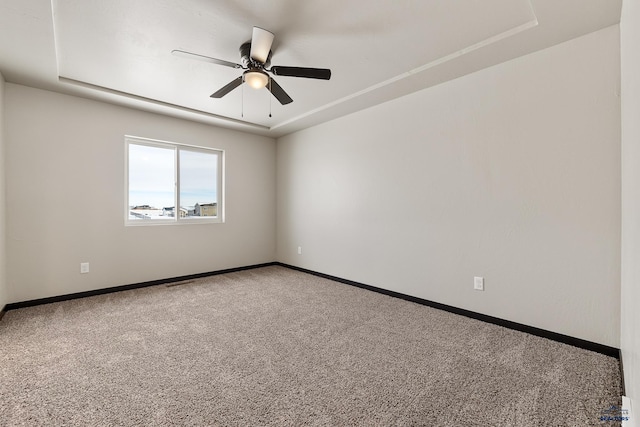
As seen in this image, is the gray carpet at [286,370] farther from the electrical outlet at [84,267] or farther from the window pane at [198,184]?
the window pane at [198,184]

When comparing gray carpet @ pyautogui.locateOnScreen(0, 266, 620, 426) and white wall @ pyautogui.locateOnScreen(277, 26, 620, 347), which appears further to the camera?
white wall @ pyautogui.locateOnScreen(277, 26, 620, 347)

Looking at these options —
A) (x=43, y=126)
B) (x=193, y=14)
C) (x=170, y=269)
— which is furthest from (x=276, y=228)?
(x=193, y=14)

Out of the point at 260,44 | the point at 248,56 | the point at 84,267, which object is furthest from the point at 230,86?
the point at 84,267

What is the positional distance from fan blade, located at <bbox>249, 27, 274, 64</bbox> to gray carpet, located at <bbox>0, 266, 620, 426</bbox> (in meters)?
2.27

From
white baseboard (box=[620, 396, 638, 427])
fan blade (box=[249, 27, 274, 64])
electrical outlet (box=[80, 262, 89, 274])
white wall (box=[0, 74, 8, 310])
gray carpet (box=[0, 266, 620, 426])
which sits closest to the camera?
white baseboard (box=[620, 396, 638, 427])

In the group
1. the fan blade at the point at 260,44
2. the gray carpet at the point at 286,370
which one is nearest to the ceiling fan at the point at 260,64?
the fan blade at the point at 260,44

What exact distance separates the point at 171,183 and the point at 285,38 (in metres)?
2.94

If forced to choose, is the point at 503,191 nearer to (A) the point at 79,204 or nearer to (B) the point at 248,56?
(B) the point at 248,56

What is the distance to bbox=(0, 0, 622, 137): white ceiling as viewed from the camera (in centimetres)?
194

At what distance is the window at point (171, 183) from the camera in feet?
12.9

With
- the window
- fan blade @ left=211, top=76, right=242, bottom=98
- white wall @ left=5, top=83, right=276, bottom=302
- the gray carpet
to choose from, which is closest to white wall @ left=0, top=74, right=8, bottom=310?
white wall @ left=5, top=83, right=276, bottom=302

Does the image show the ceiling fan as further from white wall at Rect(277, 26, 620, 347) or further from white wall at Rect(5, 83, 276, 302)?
white wall at Rect(5, 83, 276, 302)

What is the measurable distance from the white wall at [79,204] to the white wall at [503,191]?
251cm

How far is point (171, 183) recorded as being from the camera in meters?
4.30
